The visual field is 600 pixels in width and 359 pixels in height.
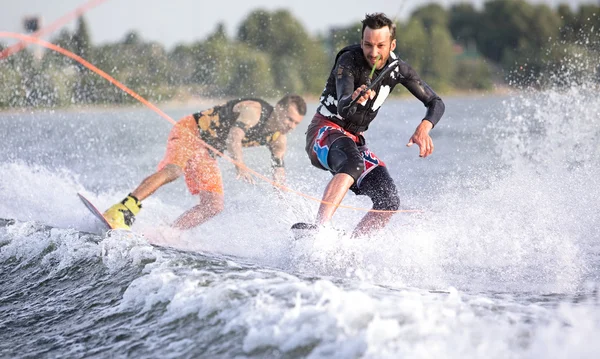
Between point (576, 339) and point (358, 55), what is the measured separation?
2.41m

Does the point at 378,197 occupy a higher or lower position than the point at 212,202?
higher

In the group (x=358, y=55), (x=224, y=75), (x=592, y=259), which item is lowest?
(x=592, y=259)

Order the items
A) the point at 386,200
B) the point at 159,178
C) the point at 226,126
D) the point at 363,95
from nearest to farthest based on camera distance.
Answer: the point at 363,95
the point at 386,200
the point at 159,178
the point at 226,126

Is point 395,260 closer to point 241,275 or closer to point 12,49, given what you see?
point 241,275

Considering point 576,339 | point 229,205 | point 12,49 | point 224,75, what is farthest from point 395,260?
point 224,75

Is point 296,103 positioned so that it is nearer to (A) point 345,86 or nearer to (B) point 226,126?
(B) point 226,126

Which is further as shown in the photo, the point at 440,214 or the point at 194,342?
the point at 440,214

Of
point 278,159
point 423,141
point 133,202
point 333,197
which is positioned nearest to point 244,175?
point 278,159

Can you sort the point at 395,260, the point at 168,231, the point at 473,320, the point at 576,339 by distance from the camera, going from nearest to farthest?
1. the point at 576,339
2. the point at 473,320
3. the point at 395,260
4. the point at 168,231

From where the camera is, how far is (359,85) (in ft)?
15.6

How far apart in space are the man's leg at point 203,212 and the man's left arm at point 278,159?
0.49 metres

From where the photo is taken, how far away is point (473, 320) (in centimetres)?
311

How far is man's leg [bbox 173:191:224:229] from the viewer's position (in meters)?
6.38

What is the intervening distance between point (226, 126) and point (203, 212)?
0.79 meters
